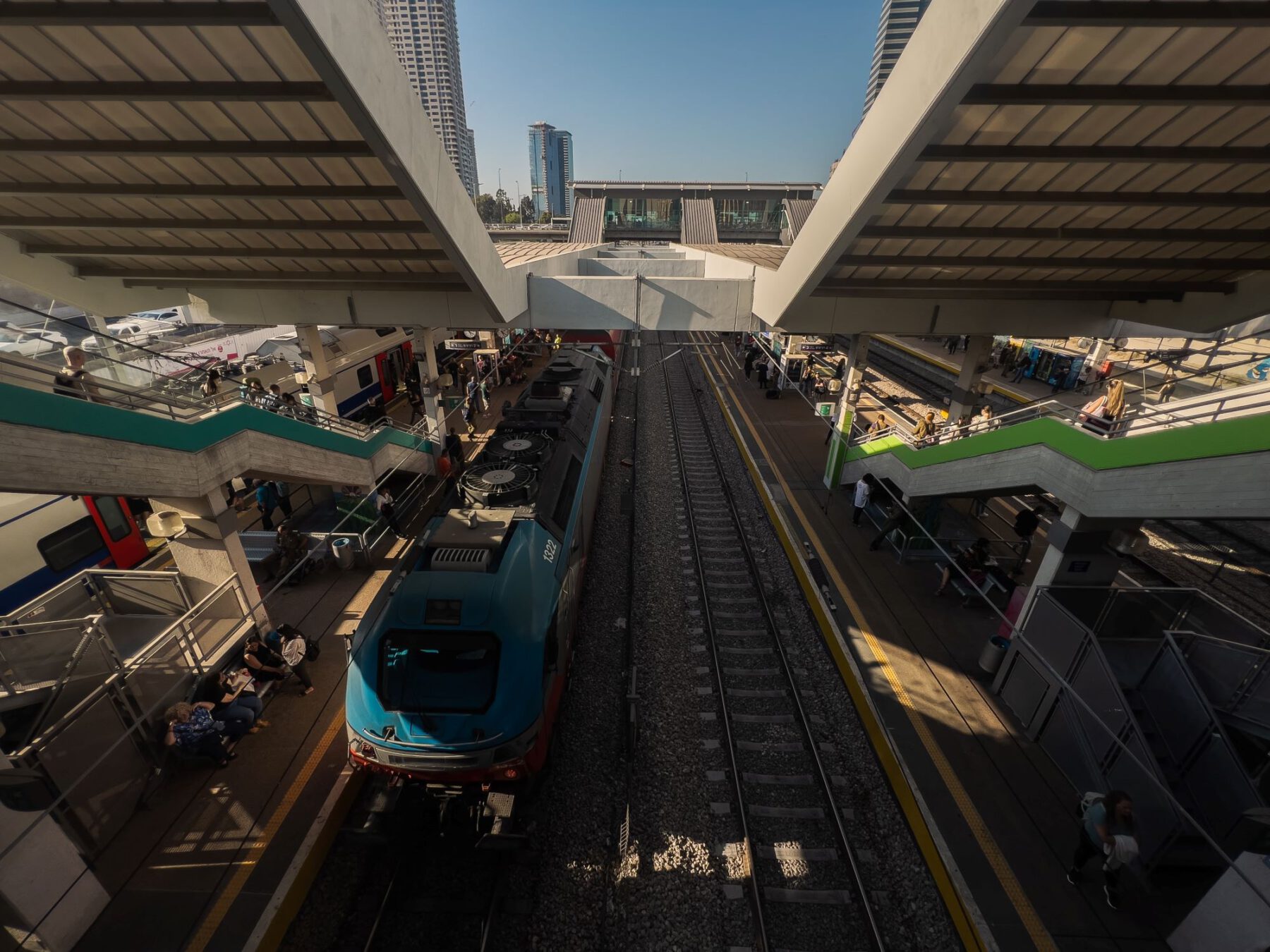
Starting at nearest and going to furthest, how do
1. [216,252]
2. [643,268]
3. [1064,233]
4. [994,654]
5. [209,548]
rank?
[209,548] < [994,654] < [1064,233] < [216,252] < [643,268]

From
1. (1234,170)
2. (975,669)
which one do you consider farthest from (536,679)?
(1234,170)

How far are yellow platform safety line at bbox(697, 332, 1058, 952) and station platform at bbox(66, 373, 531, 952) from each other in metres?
8.34

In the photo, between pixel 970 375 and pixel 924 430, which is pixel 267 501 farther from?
pixel 970 375

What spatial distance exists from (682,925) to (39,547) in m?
13.4

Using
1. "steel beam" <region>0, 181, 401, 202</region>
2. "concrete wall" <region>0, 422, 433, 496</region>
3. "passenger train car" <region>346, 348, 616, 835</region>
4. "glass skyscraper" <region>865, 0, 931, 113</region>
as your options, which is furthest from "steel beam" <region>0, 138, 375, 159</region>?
"glass skyscraper" <region>865, 0, 931, 113</region>

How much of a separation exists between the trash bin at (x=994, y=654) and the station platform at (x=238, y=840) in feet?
37.4

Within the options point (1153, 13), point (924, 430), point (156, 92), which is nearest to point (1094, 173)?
point (1153, 13)

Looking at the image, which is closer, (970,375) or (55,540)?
(55,540)

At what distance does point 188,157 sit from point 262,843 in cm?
1039

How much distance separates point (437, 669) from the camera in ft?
22.8

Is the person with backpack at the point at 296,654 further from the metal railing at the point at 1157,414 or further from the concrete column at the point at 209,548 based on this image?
the metal railing at the point at 1157,414

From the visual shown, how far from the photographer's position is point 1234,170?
845 centimetres

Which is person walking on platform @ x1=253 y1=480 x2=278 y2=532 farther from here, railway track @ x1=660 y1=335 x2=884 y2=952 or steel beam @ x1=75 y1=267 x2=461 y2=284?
railway track @ x1=660 y1=335 x2=884 y2=952

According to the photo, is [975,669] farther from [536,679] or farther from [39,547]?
[39,547]
